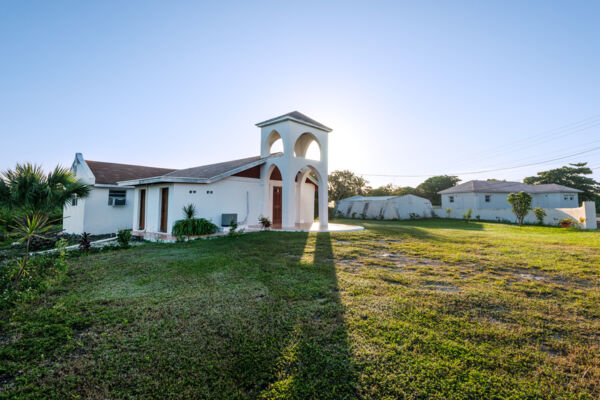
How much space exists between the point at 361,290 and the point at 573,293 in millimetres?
3497

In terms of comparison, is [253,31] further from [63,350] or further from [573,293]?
[573,293]

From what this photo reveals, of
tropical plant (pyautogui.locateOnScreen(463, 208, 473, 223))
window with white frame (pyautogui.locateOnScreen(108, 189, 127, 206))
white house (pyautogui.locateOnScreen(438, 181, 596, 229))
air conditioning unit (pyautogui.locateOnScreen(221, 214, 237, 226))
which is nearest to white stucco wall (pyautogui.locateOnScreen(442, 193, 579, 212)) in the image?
white house (pyautogui.locateOnScreen(438, 181, 596, 229))

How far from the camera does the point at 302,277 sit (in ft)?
17.0

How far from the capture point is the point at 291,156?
1280cm

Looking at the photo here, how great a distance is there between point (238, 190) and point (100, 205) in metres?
8.17

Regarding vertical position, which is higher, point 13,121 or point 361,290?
point 13,121

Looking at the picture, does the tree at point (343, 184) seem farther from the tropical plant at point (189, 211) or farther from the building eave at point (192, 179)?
the tropical plant at point (189, 211)

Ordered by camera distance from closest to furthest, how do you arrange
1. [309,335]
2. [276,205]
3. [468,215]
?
[309,335] → [276,205] → [468,215]

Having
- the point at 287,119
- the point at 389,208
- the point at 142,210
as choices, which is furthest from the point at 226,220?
the point at 389,208

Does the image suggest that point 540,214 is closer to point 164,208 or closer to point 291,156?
point 291,156

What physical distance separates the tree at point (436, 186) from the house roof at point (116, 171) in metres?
41.4

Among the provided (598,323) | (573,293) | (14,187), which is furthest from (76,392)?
(14,187)

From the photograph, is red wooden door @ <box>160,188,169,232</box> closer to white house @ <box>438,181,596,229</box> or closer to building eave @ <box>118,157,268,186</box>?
building eave @ <box>118,157,268,186</box>

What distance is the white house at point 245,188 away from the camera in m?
11.6
